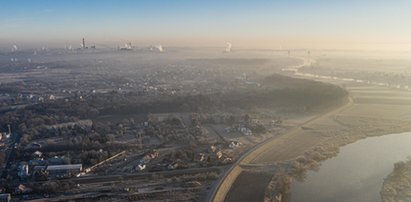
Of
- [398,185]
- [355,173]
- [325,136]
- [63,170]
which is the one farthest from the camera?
[325,136]

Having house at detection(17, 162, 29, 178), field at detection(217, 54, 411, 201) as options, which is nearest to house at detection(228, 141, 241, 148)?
field at detection(217, 54, 411, 201)

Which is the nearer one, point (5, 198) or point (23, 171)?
point (5, 198)

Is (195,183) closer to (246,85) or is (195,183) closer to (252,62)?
(246,85)

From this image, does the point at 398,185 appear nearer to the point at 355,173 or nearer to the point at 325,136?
the point at 355,173

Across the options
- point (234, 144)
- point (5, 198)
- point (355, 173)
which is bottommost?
point (5, 198)

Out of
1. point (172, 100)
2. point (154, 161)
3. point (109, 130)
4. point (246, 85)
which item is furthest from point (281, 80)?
point (154, 161)

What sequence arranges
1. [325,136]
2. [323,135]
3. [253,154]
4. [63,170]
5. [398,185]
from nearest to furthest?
[398,185]
[63,170]
[253,154]
[325,136]
[323,135]

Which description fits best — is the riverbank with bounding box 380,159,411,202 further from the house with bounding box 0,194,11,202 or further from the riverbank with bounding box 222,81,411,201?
the house with bounding box 0,194,11,202

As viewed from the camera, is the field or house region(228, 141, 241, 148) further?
house region(228, 141, 241, 148)

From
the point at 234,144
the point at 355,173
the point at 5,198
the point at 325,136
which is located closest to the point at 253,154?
the point at 234,144
